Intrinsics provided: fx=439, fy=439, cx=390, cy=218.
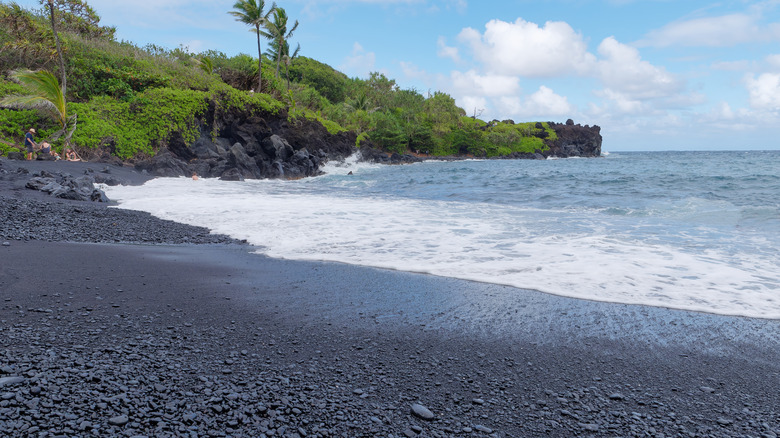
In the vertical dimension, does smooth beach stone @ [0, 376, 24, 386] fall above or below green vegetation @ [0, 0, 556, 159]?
below

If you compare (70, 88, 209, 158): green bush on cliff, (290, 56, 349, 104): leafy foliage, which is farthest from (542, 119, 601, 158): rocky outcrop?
(70, 88, 209, 158): green bush on cliff

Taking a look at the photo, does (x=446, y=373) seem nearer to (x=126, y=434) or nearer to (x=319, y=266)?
(x=126, y=434)

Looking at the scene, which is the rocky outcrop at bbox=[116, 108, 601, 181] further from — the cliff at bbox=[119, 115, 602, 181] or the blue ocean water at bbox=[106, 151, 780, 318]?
the blue ocean water at bbox=[106, 151, 780, 318]

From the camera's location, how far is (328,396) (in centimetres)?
235

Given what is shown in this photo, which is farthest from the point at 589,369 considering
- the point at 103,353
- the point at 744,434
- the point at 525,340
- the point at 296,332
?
the point at 103,353

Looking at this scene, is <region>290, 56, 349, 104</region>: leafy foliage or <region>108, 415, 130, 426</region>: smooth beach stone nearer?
<region>108, 415, 130, 426</region>: smooth beach stone

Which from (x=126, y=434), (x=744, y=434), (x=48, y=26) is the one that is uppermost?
(x=48, y=26)

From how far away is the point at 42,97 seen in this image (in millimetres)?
16578

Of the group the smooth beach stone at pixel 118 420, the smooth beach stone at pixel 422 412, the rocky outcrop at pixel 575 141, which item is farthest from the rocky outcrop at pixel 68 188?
the rocky outcrop at pixel 575 141

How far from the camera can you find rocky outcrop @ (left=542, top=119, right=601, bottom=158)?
9062cm

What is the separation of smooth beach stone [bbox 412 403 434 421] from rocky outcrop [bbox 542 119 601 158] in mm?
93393

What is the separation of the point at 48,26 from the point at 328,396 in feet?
98.5

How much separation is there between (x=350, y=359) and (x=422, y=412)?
2.45 ft

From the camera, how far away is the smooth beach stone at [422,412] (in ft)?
7.26
